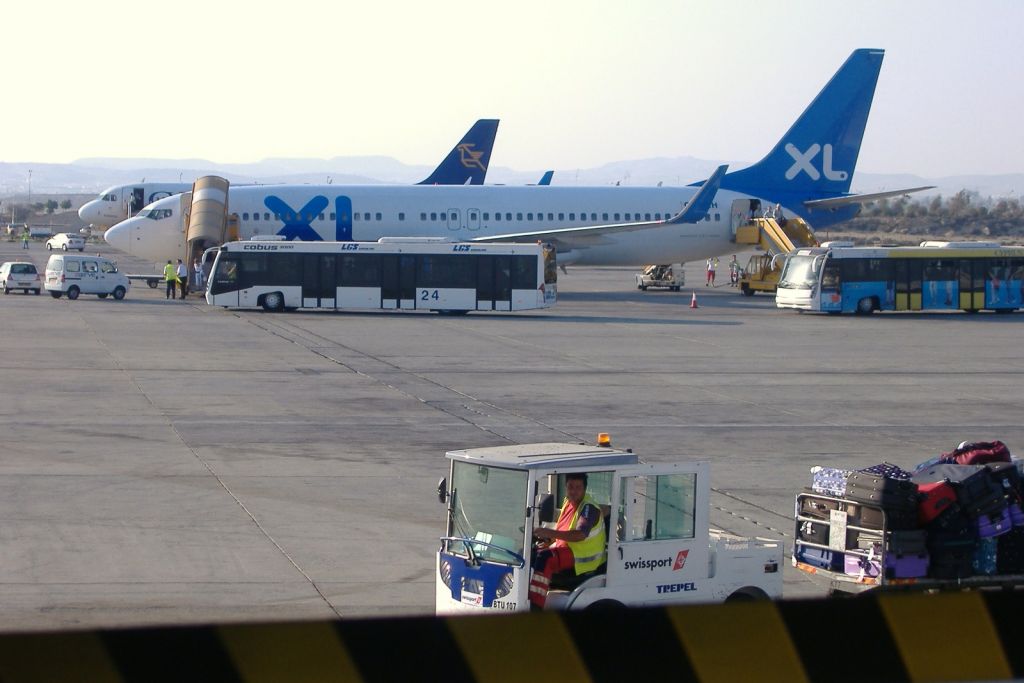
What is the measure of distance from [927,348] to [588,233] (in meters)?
21.0

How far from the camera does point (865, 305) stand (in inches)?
2012

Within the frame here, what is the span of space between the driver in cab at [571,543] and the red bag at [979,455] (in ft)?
13.7

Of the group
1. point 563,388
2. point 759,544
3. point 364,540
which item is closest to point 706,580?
point 759,544

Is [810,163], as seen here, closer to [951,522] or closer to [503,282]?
[503,282]

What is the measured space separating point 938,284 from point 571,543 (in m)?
45.1

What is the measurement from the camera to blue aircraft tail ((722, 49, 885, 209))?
60.4m

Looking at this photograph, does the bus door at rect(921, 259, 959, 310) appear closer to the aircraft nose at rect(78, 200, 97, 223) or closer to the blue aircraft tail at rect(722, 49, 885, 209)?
the blue aircraft tail at rect(722, 49, 885, 209)

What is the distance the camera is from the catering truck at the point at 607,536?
10211mm

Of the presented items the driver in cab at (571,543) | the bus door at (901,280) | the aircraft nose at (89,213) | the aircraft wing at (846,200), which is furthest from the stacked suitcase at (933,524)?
the aircraft nose at (89,213)

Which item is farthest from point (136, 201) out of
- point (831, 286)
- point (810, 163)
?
point (831, 286)

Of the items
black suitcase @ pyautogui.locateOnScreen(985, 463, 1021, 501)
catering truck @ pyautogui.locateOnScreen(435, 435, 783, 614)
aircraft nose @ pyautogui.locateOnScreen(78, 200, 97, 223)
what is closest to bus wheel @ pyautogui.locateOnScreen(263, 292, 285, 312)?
aircraft nose @ pyautogui.locateOnScreen(78, 200, 97, 223)

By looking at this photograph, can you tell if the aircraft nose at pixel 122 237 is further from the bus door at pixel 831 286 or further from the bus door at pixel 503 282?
the bus door at pixel 831 286

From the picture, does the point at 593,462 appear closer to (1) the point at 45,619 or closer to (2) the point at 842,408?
(1) the point at 45,619

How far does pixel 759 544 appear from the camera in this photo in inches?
442
